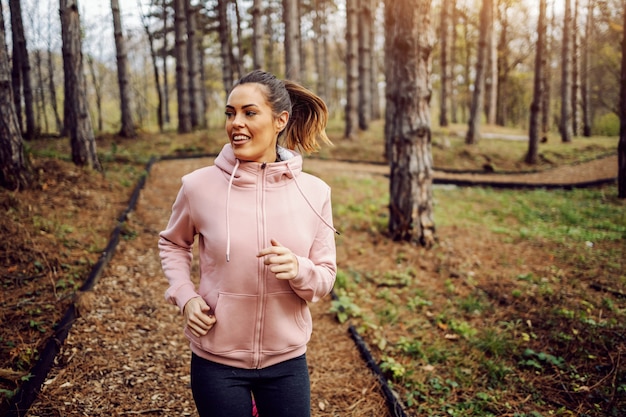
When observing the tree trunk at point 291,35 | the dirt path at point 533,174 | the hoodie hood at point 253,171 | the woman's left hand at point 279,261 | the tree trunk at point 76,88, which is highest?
the tree trunk at point 291,35

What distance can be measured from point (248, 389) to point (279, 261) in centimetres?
69

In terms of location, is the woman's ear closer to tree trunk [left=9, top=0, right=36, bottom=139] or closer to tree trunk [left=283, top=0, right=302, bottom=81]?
tree trunk [left=283, top=0, right=302, bottom=81]

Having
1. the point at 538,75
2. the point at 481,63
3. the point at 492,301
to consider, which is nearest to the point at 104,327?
the point at 492,301

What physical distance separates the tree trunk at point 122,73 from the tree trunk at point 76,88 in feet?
22.8

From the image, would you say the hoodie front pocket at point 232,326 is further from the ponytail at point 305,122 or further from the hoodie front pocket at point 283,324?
the ponytail at point 305,122

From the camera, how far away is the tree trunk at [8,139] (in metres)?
6.11

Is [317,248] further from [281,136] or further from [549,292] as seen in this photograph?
[549,292]

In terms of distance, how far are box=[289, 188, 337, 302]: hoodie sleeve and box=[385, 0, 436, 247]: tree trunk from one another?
503cm

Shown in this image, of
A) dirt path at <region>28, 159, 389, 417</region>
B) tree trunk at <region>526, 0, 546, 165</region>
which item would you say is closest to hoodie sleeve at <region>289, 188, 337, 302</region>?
dirt path at <region>28, 159, 389, 417</region>

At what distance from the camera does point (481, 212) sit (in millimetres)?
10078

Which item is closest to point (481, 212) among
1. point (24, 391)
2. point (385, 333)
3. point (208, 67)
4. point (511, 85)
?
point (385, 333)

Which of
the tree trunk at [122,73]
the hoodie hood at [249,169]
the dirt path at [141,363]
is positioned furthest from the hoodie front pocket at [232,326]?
the tree trunk at [122,73]

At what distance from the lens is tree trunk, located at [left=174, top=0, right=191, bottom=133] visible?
15930 millimetres

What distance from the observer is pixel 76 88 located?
27.8ft
